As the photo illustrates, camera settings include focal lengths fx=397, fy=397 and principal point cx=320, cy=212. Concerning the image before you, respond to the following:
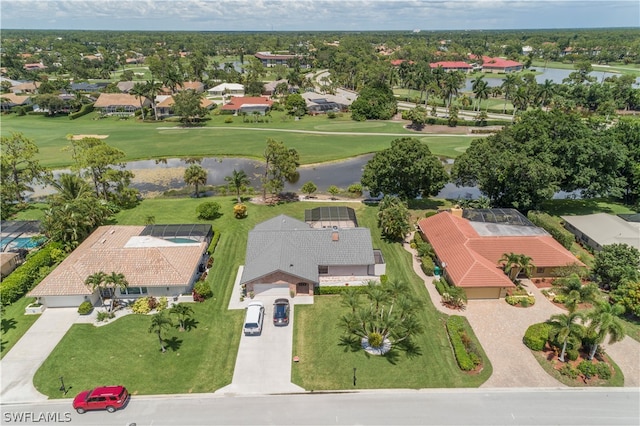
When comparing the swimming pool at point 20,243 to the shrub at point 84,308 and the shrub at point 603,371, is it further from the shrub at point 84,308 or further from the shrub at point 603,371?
the shrub at point 603,371

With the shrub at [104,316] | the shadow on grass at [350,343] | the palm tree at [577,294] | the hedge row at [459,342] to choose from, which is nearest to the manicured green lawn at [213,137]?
the shrub at [104,316]

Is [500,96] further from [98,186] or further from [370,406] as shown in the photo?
[370,406]

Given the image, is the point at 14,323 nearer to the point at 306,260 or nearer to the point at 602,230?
the point at 306,260

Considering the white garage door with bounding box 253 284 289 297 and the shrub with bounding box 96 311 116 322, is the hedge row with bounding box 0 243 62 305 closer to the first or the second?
the shrub with bounding box 96 311 116 322

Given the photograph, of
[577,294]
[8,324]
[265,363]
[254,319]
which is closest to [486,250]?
[577,294]

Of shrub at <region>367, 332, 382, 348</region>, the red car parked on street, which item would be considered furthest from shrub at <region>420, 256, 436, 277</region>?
the red car parked on street

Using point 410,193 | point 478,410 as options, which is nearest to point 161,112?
point 410,193
